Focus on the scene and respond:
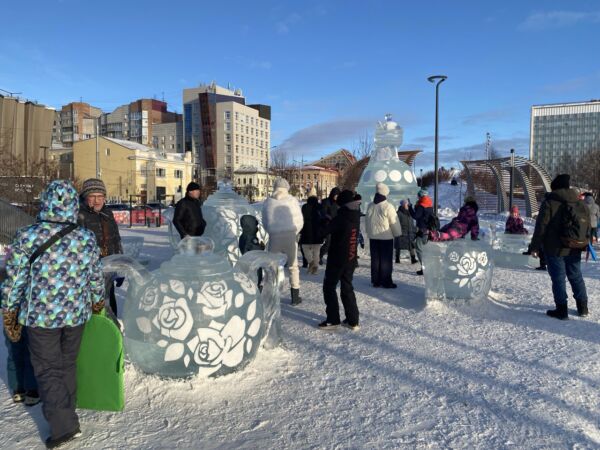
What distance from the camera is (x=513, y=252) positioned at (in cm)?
1000

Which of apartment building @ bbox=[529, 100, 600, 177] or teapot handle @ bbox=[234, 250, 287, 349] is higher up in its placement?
apartment building @ bbox=[529, 100, 600, 177]

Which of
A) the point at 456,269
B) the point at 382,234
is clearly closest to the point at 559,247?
the point at 456,269

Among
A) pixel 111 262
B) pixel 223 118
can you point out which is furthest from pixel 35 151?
pixel 111 262

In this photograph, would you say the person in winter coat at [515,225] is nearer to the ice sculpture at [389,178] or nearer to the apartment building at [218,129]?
the ice sculpture at [389,178]

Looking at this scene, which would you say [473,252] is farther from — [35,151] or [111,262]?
[35,151]

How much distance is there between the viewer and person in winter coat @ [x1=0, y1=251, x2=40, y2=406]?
335cm

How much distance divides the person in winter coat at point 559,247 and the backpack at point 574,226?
0.03 m

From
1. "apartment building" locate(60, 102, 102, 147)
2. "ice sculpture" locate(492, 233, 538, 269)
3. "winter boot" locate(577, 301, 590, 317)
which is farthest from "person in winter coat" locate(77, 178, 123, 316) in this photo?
"apartment building" locate(60, 102, 102, 147)

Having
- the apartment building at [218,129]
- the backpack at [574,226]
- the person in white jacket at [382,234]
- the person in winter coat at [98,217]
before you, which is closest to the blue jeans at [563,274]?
the backpack at [574,226]

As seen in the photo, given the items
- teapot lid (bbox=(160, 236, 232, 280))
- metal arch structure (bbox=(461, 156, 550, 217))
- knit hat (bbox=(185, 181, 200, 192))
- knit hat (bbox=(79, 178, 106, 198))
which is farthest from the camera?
metal arch structure (bbox=(461, 156, 550, 217))

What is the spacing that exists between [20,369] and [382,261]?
17.1 feet

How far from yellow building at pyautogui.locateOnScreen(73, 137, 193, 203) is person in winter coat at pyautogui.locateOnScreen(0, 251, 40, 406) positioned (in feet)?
160

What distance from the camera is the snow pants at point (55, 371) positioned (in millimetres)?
2791

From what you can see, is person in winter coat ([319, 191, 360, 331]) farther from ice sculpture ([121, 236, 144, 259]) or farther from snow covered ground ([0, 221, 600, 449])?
ice sculpture ([121, 236, 144, 259])
